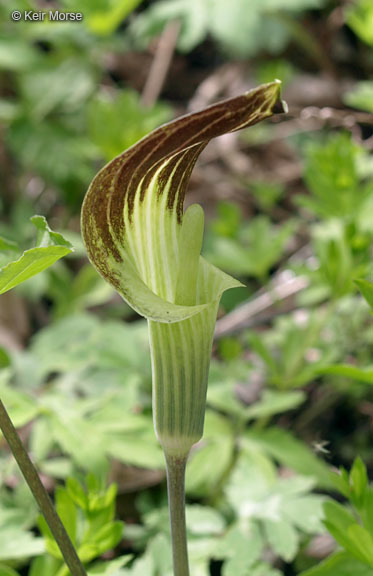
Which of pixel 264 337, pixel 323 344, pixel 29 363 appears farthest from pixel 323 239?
pixel 29 363

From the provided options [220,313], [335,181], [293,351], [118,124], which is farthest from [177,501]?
[220,313]

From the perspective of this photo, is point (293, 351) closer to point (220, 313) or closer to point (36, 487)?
point (220, 313)

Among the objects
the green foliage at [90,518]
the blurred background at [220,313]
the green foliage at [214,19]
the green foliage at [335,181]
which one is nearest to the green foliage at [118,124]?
the blurred background at [220,313]

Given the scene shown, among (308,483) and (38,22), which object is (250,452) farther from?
(38,22)

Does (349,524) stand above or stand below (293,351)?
above

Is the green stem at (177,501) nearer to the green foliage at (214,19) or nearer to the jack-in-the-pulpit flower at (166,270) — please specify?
the jack-in-the-pulpit flower at (166,270)

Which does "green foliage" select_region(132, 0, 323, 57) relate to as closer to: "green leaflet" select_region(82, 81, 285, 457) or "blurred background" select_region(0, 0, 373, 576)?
"blurred background" select_region(0, 0, 373, 576)
